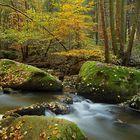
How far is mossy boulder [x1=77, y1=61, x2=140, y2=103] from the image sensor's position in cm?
1074

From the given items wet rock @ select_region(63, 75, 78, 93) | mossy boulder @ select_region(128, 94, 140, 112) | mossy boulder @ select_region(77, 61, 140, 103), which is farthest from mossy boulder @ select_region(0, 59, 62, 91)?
mossy boulder @ select_region(128, 94, 140, 112)

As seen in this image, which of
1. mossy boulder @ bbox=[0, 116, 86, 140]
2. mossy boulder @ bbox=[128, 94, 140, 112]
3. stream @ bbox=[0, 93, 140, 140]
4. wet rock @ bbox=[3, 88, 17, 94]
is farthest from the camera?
wet rock @ bbox=[3, 88, 17, 94]

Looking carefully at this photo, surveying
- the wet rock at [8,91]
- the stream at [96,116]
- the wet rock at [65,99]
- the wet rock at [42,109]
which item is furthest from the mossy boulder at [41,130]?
the wet rock at [8,91]

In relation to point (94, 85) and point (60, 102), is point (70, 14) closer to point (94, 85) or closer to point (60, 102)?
point (94, 85)

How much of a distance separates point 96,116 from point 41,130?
4064mm

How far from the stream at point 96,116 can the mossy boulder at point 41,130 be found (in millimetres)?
1919

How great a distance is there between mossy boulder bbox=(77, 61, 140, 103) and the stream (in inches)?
13.9

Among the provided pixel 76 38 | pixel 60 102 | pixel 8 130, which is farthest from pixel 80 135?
pixel 76 38

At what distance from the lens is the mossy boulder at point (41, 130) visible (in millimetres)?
5636

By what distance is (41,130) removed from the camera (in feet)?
19.0

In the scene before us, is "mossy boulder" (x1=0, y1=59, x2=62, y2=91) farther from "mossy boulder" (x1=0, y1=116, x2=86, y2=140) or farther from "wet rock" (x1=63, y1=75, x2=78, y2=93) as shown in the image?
"mossy boulder" (x1=0, y1=116, x2=86, y2=140)

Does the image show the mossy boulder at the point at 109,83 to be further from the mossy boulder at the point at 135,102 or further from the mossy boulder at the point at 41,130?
the mossy boulder at the point at 41,130

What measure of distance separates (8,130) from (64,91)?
5842 mm

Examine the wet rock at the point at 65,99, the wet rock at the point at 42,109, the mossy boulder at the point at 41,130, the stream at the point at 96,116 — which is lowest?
the stream at the point at 96,116
